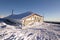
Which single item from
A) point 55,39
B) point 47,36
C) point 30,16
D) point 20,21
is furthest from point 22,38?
point 30,16

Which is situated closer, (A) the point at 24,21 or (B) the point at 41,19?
(A) the point at 24,21

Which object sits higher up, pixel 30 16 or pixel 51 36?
pixel 30 16

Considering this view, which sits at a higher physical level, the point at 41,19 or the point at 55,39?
the point at 41,19

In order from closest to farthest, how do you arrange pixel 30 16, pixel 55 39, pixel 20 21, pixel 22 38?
pixel 55 39
pixel 22 38
pixel 20 21
pixel 30 16

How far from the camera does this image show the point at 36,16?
24.5 m

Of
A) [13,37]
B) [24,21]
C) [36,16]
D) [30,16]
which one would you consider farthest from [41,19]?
[13,37]

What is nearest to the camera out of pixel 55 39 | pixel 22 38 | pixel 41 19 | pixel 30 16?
pixel 55 39

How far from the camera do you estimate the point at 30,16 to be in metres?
23.2

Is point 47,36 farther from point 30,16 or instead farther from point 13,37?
point 30,16

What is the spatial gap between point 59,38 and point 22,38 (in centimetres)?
366

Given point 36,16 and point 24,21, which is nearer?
point 24,21

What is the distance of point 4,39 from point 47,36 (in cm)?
450

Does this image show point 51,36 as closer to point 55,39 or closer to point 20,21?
point 55,39

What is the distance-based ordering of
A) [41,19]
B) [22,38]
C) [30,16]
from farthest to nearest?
1. [41,19]
2. [30,16]
3. [22,38]
